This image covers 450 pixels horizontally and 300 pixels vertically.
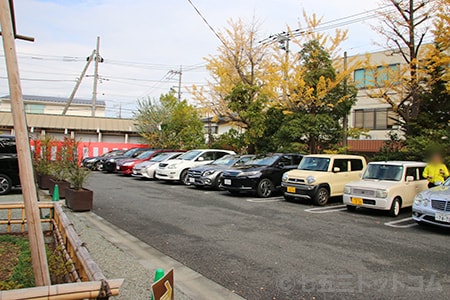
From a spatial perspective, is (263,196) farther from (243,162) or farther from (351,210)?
(351,210)

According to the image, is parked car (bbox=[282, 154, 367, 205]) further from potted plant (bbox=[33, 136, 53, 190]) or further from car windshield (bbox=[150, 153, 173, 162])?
car windshield (bbox=[150, 153, 173, 162])

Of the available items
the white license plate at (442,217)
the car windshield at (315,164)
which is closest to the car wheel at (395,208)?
the white license plate at (442,217)

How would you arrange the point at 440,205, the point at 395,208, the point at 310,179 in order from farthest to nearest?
the point at 310,179
the point at 395,208
the point at 440,205

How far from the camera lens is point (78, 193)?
357 inches

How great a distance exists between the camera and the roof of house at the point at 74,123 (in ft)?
98.1

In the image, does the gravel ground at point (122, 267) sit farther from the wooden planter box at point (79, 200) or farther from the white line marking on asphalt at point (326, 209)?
the white line marking on asphalt at point (326, 209)

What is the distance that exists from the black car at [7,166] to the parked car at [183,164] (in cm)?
640

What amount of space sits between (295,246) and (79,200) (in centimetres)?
560

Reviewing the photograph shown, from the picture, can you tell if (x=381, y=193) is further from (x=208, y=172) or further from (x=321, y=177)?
(x=208, y=172)

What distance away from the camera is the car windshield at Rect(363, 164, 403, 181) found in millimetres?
10328

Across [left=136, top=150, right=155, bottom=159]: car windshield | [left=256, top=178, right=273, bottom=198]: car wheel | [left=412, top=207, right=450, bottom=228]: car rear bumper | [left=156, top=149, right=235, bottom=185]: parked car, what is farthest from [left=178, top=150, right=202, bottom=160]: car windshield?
[left=412, top=207, right=450, bottom=228]: car rear bumper

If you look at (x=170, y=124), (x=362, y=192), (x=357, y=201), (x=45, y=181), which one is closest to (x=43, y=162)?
(x=45, y=181)

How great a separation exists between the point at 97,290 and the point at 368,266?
4342 mm

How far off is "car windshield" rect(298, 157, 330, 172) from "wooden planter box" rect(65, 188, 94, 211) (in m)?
6.99
